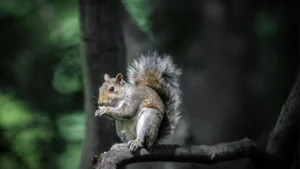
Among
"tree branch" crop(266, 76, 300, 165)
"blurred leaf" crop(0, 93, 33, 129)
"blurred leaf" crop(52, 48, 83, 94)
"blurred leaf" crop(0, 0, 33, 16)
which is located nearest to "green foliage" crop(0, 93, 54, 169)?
"blurred leaf" crop(0, 93, 33, 129)

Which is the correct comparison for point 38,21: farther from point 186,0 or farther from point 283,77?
point 283,77

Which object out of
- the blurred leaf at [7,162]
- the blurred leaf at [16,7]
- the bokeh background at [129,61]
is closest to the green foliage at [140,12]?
the bokeh background at [129,61]

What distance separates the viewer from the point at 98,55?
202cm

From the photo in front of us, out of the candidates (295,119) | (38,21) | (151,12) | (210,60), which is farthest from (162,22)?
(295,119)

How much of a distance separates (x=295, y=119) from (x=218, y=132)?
0.30 m

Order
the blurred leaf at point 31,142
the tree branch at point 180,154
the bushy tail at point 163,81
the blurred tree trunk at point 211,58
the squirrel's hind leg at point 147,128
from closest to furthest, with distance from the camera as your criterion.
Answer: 1. the tree branch at point 180,154
2. the squirrel's hind leg at point 147,128
3. the bushy tail at point 163,81
4. the blurred leaf at point 31,142
5. the blurred tree trunk at point 211,58

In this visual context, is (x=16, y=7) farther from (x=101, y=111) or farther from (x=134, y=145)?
(x=134, y=145)

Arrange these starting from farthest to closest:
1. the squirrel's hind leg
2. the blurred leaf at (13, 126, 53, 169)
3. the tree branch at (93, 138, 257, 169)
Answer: the blurred leaf at (13, 126, 53, 169)
the squirrel's hind leg
the tree branch at (93, 138, 257, 169)

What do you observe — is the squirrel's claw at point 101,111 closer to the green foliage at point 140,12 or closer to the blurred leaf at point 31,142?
the blurred leaf at point 31,142

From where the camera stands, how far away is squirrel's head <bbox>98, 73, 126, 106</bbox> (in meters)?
1.68

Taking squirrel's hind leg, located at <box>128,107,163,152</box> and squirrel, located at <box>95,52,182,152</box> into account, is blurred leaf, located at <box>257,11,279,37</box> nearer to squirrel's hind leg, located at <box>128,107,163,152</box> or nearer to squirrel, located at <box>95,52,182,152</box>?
squirrel, located at <box>95,52,182,152</box>

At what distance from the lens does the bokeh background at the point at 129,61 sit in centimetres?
194

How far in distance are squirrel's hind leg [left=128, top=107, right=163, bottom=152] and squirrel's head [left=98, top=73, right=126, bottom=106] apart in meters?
0.09

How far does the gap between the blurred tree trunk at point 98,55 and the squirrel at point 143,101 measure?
0.13 metres
